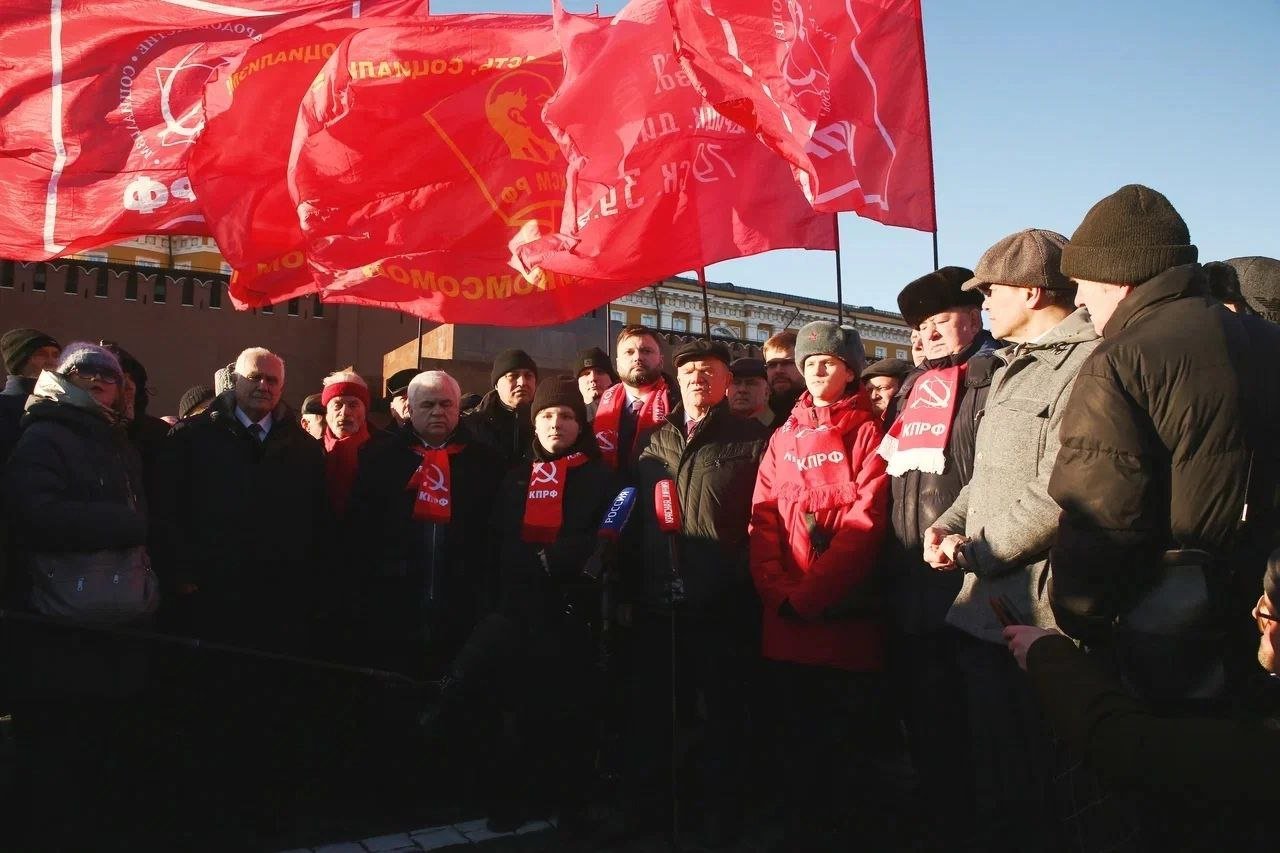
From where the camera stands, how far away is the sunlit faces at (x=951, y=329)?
434 cm

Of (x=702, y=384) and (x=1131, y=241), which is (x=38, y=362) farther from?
(x=1131, y=241)

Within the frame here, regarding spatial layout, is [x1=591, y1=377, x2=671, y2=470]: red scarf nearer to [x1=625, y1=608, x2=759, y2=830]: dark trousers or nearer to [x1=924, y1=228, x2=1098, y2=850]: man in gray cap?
[x1=625, y1=608, x2=759, y2=830]: dark trousers

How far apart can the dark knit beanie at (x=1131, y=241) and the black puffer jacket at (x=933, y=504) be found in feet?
3.43

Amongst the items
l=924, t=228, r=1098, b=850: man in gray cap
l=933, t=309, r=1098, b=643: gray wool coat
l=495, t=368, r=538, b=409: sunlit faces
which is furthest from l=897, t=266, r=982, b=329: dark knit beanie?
l=495, t=368, r=538, b=409: sunlit faces

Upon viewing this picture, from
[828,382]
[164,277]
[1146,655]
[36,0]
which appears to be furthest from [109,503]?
[164,277]

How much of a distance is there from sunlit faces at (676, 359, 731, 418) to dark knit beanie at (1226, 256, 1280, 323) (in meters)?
2.19

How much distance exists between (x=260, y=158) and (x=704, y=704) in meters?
4.98

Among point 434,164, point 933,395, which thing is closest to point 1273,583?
point 933,395

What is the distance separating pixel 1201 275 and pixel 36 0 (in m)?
7.92

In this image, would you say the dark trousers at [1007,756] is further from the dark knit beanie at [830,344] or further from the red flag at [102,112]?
the red flag at [102,112]

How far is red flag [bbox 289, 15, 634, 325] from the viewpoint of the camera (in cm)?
709

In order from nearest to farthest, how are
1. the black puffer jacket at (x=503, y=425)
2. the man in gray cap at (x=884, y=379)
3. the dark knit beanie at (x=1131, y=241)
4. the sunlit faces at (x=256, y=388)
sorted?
the dark knit beanie at (x=1131, y=241) < the man in gray cap at (x=884, y=379) < the sunlit faces at (x=256, y=388) < the black puffer jacket at (x=503, y=425)

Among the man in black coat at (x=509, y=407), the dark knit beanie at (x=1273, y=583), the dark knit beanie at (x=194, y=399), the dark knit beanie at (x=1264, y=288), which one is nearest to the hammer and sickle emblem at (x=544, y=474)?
the man in black coat at (x=509, y=407)

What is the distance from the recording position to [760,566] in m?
4.57
